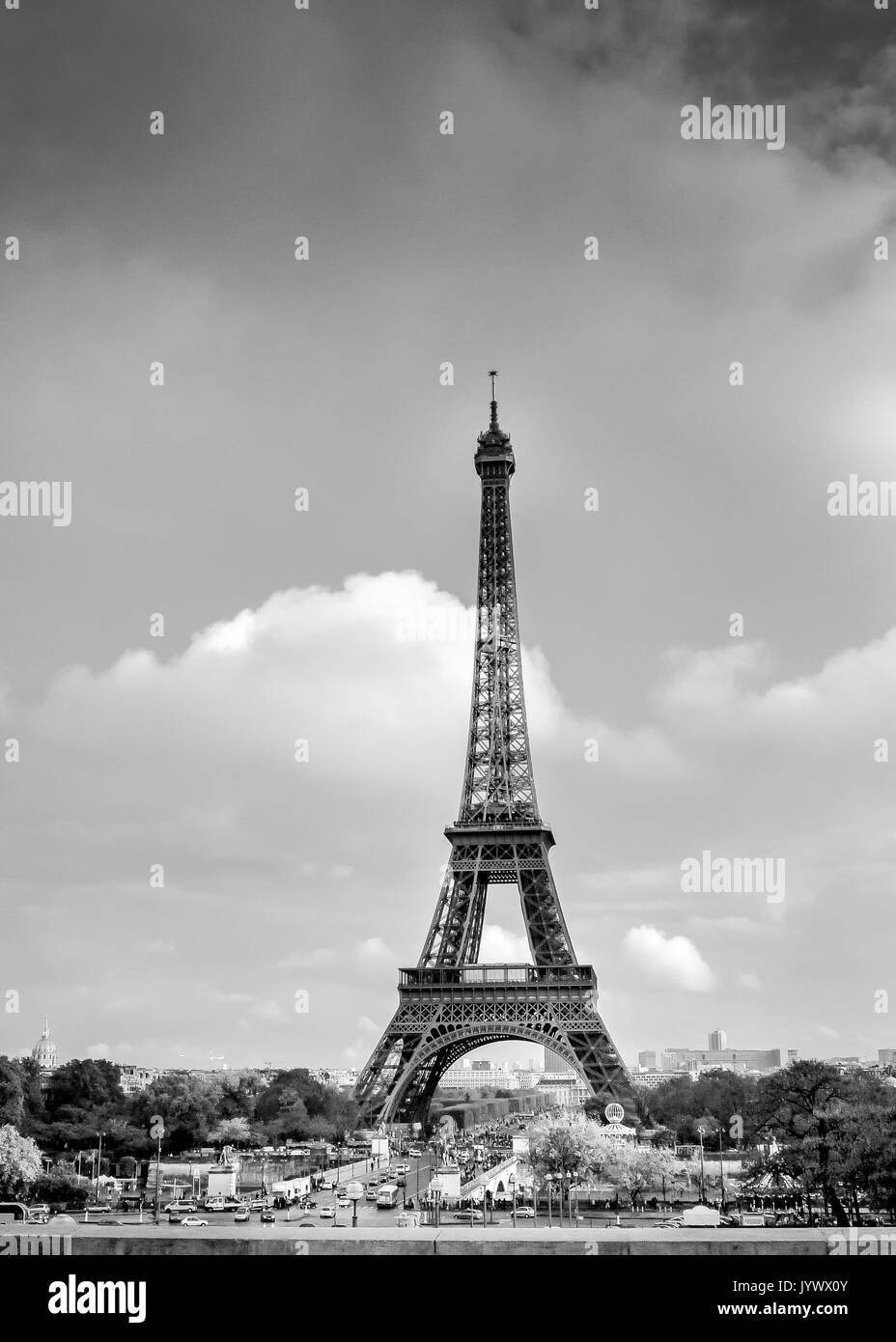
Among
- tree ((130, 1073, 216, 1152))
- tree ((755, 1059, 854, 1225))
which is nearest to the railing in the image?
tree ((130, 1073, 216, 1152))

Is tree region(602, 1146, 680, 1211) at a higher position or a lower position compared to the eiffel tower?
lower

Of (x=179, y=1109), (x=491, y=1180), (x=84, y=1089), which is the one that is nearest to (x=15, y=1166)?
(x=491, y=1180)

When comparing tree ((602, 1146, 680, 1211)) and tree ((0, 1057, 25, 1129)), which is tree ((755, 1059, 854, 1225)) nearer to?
tree ((602, 1146, 680, 1211))

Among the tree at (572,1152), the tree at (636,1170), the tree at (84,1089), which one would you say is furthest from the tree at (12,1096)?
the tree at (636,1170)

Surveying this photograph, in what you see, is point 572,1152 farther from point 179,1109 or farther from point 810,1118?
point 179,1109

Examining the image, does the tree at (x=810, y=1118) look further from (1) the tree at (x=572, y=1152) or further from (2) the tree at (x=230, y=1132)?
(2) the tree at (x=230, y=1132)
